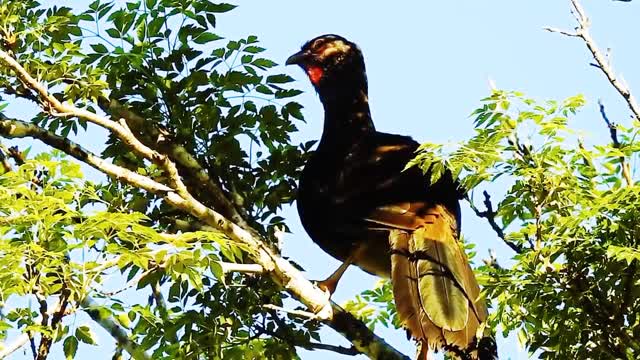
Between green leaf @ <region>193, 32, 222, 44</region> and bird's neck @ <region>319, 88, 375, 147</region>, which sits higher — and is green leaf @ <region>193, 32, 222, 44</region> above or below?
below

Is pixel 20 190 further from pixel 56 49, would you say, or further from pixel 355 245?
pixel 355 245

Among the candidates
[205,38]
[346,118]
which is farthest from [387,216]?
[346,118]

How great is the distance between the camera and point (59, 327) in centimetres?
359

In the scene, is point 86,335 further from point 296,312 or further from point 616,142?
point 616,142

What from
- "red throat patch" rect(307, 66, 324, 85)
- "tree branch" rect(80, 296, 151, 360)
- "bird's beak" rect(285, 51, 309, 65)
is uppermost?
"bird's beak" rect(285, 51, 309, 65)

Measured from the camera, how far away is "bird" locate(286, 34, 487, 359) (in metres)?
4.57

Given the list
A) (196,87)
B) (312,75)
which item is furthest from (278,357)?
(312,75)

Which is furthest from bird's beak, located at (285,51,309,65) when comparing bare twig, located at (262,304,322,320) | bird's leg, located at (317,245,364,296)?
bare twig, located at (262,304,322,320)

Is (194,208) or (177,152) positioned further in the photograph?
(177,152)

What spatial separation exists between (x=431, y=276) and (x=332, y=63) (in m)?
2.59

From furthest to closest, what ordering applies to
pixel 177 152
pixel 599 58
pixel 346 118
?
pixel 346 118 < pixel 177 152 < pixel 599 58

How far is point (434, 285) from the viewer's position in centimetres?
470

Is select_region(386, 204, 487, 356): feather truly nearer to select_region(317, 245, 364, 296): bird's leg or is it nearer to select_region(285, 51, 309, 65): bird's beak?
select_region(317, 245, 364, 296): bird's leg

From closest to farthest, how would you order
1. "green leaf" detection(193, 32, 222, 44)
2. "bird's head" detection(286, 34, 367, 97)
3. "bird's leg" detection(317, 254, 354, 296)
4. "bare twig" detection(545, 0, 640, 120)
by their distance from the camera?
"bare twig" detection(545, 0, 640, 120)
"green leaf" detection(193, 32, 222, 44)
"bird's leg" detection(317, 254, 354, 296)
"bird's head" detection(286, 34, 367, 97)
